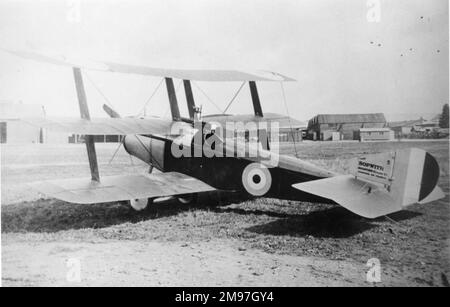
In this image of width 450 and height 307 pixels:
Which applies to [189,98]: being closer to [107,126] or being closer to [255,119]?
[255,119]

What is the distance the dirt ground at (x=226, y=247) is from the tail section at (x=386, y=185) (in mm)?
449

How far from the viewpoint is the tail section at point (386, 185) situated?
3858 mm

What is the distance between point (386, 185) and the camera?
13.3ft

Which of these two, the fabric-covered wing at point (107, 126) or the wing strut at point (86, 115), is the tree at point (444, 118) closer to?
A: the fabric-covered wing at point (107, 126)

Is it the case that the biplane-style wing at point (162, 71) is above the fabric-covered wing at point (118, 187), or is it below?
above

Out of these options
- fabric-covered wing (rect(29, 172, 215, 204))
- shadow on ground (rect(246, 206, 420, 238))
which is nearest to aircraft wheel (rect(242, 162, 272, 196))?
shadow on ground (rect(246, 206, 420, 238))

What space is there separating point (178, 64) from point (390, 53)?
3397mm

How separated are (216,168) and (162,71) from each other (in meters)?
1.78

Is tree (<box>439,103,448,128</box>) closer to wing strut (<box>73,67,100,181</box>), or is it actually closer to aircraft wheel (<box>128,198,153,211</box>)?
aircraft wheel (<box>128,198,153,211</box>)

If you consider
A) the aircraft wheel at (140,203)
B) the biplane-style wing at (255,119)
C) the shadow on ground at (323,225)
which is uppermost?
the biplane-style wing at (255,119)

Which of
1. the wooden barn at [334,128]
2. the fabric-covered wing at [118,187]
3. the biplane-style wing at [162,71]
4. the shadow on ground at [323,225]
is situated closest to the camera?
the shadow on ground at [323,225]

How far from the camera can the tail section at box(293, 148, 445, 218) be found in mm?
3858

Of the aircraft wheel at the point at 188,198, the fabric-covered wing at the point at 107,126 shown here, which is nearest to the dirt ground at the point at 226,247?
the aircraft wheel at the point at 188,198

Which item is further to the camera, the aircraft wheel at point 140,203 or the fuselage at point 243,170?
the aircraft wheel at point 140,203
